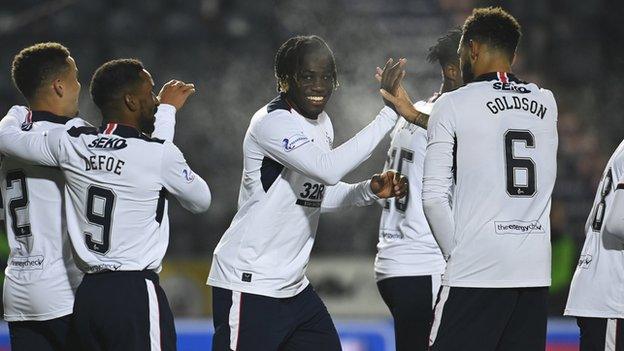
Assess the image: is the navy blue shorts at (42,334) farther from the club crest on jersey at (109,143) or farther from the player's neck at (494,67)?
the player's neck at (494,67)

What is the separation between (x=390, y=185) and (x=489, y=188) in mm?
700

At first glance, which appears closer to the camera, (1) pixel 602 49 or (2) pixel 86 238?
(2) pixel 86 238

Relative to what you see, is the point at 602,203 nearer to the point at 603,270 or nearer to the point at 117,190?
the point at 603,270

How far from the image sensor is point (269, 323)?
3971mm

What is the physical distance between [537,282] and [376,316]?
16.2ft

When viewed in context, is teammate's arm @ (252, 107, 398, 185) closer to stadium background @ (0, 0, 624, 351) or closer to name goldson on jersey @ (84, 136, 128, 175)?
name goldson on jersey @ (84, 136, 128, 175)

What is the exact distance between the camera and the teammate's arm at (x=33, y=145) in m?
3.85

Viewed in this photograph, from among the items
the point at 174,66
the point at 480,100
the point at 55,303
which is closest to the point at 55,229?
the point at 55,303

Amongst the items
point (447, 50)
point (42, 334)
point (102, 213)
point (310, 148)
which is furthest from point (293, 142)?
point (42, 334)

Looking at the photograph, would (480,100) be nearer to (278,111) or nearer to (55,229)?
(278,111)

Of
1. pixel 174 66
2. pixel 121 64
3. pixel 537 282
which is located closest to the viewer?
pixel 537 282

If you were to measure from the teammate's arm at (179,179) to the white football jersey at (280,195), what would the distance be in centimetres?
27

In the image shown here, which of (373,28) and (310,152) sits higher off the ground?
(373,28)

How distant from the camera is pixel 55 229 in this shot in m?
3.98
